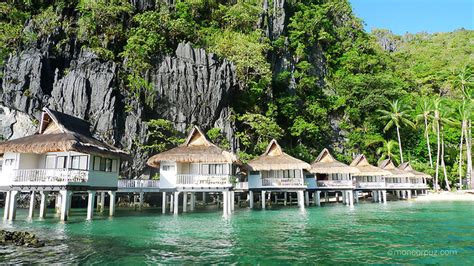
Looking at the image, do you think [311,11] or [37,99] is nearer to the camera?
[37,99]

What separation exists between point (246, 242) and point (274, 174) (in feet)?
49.3

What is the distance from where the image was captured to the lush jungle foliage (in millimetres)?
33656

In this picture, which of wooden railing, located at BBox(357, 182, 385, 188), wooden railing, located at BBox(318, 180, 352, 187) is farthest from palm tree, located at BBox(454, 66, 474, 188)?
wooden railing, located at BBox(318, 180, 352, 187)

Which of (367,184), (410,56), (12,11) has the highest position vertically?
(410,56)

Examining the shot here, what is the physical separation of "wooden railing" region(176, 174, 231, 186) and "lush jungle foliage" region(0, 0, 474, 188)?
982cm

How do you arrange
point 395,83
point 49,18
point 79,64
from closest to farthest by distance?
point 79,64, point 49,18, point 395,83

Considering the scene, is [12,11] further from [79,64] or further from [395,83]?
[395,83]

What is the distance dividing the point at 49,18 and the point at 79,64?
6688 millimetres

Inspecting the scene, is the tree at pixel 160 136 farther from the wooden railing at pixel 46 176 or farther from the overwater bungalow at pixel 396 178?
the overwater bungalow at pixel 396 178

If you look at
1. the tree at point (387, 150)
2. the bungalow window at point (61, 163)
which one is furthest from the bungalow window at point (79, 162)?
the tree at point (387, 150)

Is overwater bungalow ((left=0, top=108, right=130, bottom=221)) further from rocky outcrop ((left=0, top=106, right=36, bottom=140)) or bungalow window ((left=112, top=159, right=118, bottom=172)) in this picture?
rocky outcrop ((left=0, top=106, right=36, bottom=140))

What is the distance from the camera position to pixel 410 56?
64062 millimetres

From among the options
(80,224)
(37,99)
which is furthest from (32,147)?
(37,99)

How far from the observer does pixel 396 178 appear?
38.7m
